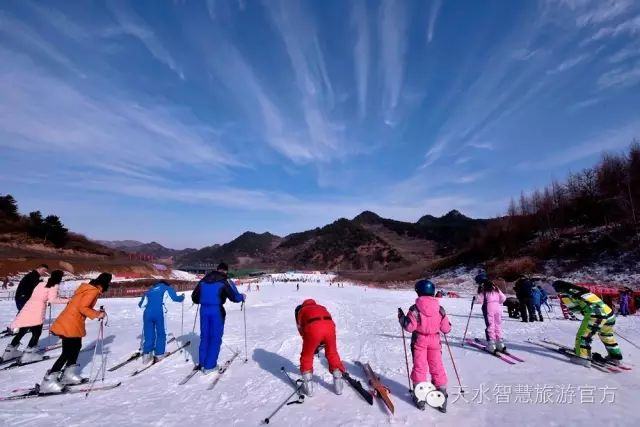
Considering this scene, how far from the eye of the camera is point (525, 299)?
44.7 ft

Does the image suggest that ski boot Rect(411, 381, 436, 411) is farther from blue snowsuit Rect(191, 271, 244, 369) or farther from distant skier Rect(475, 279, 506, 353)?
distant skier Rect(475, 279, 506, 353)

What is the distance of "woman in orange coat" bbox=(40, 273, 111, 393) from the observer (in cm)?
583

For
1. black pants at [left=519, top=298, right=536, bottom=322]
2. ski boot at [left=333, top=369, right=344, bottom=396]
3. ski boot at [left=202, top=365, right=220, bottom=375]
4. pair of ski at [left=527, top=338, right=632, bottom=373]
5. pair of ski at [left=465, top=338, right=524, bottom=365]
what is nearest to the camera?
ski boot at [left=333, top=369, right=344, bottom=396]

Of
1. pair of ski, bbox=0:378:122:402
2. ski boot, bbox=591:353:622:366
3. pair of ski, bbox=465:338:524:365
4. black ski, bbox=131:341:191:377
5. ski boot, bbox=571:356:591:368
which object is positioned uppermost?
ski boot, bbox=591:353:622:366

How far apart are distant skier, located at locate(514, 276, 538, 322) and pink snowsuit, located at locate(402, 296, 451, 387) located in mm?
10228

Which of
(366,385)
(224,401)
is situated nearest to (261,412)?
(224,401)

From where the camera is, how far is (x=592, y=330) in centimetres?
678

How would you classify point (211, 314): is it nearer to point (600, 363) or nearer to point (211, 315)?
point (211, 315)

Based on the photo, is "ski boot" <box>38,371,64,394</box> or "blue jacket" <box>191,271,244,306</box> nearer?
"ski boot" <box>38,371,64,394</box>

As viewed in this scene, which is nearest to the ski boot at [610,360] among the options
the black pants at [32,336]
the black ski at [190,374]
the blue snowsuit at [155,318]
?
the black ski at [190,374]

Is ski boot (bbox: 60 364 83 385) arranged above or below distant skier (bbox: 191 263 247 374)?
below

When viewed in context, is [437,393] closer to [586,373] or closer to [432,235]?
[586,373]

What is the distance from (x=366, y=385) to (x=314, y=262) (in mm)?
159016

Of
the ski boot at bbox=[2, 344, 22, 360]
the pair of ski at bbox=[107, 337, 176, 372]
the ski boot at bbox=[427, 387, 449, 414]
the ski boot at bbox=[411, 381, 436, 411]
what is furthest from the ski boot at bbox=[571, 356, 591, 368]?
the ski boot at bbox=[2, 344, 22, 360]
